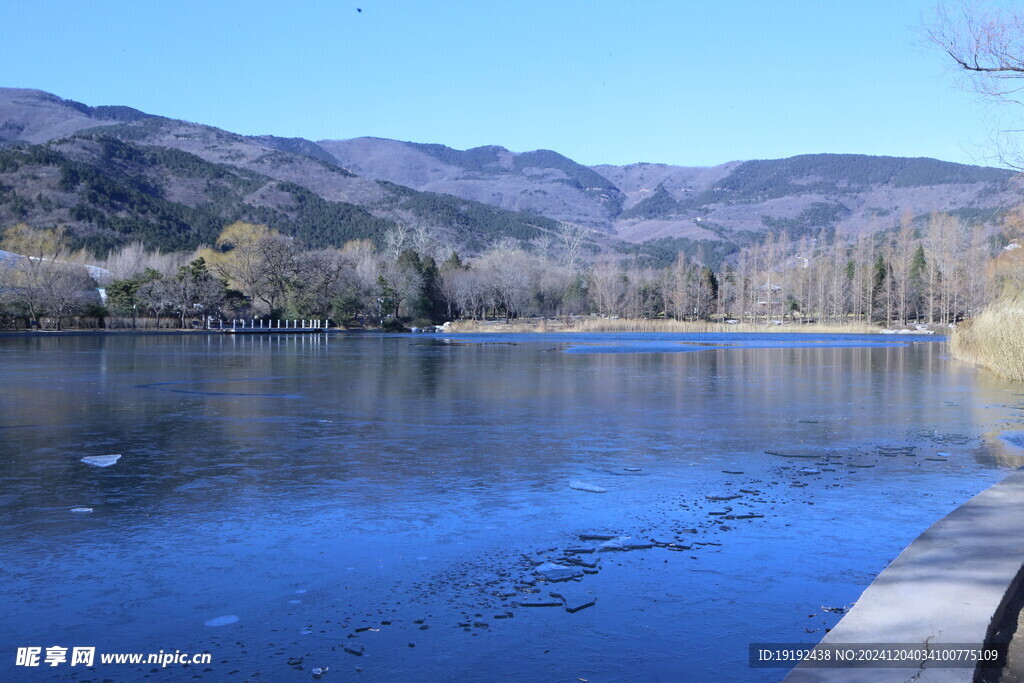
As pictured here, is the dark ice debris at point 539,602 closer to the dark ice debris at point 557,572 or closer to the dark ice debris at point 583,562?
the dark ice debris at point 557,572

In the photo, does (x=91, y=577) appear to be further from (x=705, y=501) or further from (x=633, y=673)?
(x=705, y=501)

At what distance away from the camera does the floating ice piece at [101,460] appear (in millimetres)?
8227

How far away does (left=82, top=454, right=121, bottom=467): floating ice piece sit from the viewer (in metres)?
8.23

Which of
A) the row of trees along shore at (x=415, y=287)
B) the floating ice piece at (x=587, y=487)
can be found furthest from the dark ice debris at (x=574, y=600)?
the row of trees along shore at (x=415, y=287)

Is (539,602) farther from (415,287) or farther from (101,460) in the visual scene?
(415,287)

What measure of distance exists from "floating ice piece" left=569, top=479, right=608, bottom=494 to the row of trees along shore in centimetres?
4277

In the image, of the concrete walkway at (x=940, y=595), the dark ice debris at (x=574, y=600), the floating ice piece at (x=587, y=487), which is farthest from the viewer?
the floating ice piece at (x=587, y=487)

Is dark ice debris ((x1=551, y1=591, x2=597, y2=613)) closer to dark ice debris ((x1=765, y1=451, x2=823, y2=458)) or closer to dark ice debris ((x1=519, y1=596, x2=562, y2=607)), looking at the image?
dark ice debris ((x1=519, y1=596, x2=562, y2=607))

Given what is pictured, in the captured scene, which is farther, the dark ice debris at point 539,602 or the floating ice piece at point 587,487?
the floating ice piece at point 587,487

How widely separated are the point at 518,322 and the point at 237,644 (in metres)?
63.2

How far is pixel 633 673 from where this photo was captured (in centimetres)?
369

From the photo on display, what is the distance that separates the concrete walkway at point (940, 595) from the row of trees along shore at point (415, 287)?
1732 inches

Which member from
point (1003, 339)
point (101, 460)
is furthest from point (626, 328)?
point (101, 460)

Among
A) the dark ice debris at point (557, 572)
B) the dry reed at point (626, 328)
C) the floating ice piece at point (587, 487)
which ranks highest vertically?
the dry reed at point (626, 328)
